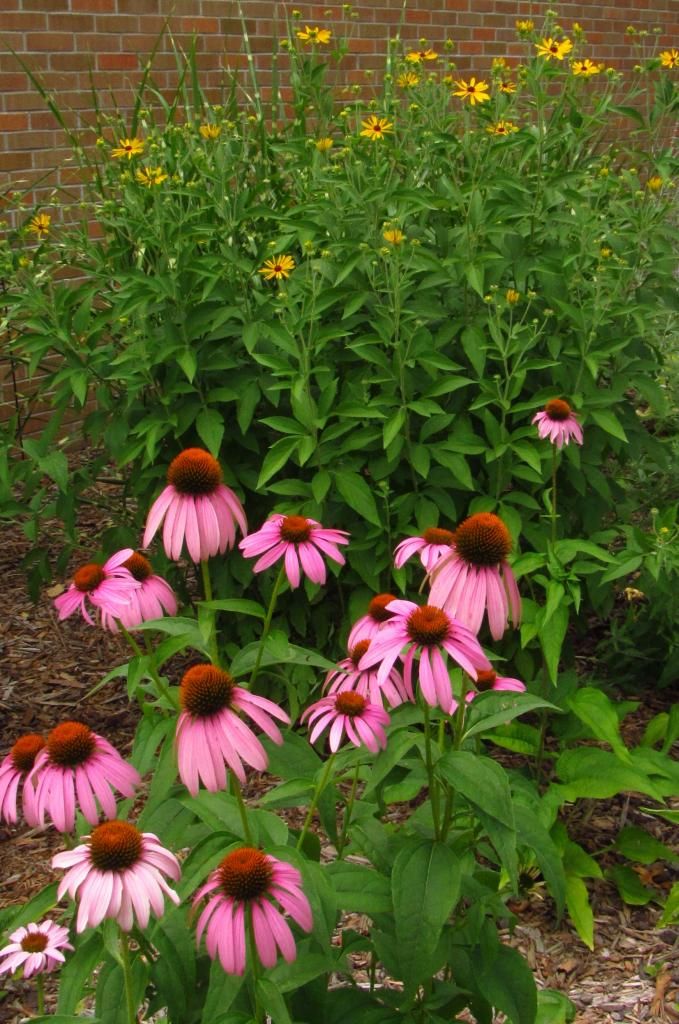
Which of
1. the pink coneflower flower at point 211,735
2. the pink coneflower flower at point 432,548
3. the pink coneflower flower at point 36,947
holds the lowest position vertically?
the pink coneflower flower at point 36,947

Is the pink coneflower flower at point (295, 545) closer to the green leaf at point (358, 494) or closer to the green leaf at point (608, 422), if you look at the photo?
the green leaf at point (358, 494)

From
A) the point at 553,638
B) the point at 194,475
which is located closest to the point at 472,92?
the point at 553,638

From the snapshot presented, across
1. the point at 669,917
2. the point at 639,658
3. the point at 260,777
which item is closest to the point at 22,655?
the point at 260,777

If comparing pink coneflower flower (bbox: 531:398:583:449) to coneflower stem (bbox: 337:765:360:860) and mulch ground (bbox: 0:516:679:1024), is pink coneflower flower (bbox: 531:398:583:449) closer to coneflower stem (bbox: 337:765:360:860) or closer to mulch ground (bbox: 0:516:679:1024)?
mulch ground (bbox: 0:516:679:1024)

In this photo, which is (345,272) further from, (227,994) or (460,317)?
(227,994)

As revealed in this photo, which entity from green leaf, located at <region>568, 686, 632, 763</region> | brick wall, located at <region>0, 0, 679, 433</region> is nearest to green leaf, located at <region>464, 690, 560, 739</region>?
green leaf, located at <region>568, 686, 632, 763</region>

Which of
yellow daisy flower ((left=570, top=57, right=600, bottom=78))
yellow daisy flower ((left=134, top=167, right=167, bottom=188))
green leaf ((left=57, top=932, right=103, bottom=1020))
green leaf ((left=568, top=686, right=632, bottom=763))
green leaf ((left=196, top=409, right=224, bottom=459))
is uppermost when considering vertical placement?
yellow daisy flower ((left=570, top=57, right=600, bottom=78))

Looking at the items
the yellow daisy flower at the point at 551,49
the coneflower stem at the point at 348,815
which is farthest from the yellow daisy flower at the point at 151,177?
the coneflower stem at the point at 348,815

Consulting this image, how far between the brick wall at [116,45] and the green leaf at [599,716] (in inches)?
91.0

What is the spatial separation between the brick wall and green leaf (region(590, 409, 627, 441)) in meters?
2.04

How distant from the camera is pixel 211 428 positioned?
8.89ft

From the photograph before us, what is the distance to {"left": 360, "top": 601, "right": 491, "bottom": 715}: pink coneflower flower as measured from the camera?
4.09ft

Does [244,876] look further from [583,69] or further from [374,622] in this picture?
[583,69]

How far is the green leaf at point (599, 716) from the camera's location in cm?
230
